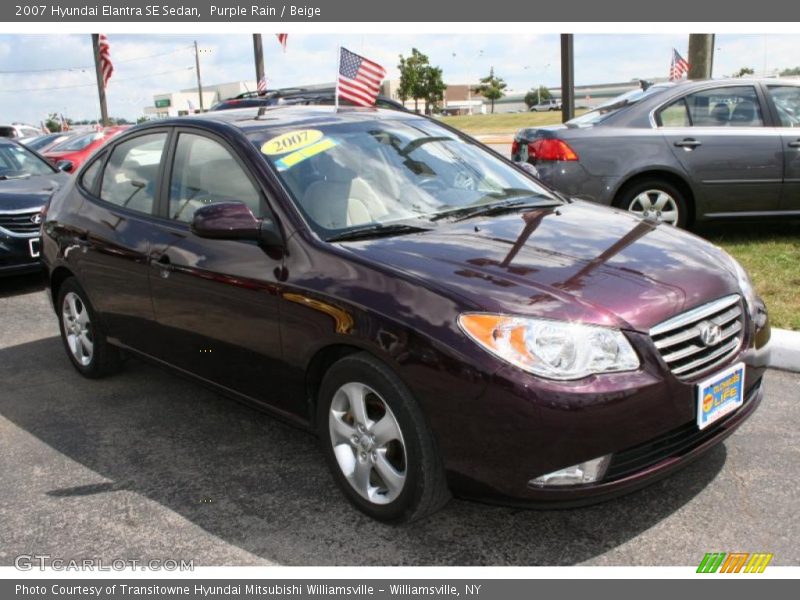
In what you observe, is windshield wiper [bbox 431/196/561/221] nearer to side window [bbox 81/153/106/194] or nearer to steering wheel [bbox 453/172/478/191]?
steering wheel [bbox 453/172/478/191]

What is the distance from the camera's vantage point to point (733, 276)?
3.29 m

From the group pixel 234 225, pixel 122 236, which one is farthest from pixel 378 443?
pixel 122 236

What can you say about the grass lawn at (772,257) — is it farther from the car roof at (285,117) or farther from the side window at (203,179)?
the side window at (203,179)

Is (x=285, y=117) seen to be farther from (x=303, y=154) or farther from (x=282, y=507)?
(x=282, y=507)

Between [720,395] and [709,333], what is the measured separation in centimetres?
24

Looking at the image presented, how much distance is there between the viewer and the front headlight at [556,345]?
8.71 feet

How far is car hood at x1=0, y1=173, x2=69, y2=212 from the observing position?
7742 mm

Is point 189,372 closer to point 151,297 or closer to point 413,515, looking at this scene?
point 151,297

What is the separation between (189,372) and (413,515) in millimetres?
1672

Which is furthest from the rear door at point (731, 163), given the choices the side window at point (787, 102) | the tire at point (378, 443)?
the tire at point (378, 443)

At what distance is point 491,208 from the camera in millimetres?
3842

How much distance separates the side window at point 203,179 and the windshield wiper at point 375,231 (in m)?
0.51
